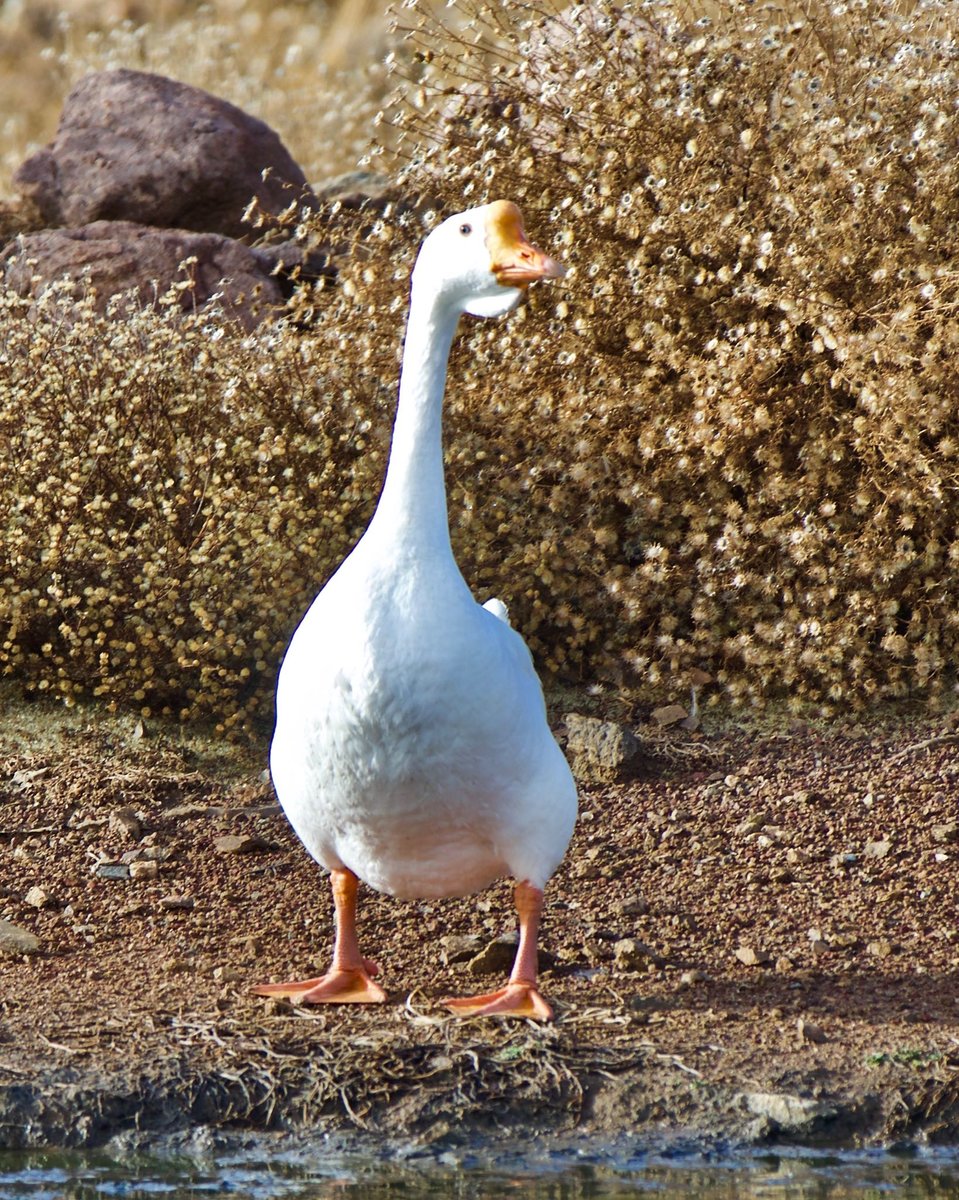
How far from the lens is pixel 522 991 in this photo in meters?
4.03

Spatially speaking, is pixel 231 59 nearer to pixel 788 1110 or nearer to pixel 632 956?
pixel 632 956

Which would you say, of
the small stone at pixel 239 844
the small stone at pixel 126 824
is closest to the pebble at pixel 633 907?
the small stone at pixel 239 844

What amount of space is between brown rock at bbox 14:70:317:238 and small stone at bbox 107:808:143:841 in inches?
171

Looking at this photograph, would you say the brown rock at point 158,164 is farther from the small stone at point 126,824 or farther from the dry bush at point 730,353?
the small stone at point 126,824

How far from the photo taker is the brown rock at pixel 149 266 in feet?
26.2

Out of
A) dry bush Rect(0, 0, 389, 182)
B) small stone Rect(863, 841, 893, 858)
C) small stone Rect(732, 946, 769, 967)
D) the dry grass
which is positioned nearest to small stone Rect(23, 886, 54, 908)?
the dry grass

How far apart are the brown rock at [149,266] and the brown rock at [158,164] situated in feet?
2.41

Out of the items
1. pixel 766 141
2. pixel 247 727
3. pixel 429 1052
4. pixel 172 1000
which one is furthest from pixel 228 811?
pixel 766 141

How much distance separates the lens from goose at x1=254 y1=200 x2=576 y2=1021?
373 cm

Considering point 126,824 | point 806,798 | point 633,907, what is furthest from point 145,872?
point 806,798

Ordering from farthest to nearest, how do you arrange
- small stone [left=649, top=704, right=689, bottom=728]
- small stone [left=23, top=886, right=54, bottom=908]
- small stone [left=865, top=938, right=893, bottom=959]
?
small stone [left=649, top=704, right=689, bottom=728] → small stone [left=23, top=886, right=54, bottom=908] → small stone [left=865, top=938, right=893, bottom=959]

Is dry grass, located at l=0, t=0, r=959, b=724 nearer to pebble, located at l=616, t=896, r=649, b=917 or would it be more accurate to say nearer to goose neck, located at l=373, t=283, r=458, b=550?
pebble, located at l=616, t=896, r=649, b=917

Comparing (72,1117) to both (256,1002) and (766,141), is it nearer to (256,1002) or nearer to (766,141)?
(256,1002)

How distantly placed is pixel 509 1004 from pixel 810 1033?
0.74 m
